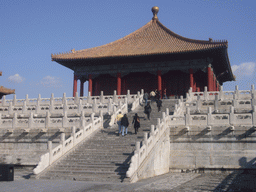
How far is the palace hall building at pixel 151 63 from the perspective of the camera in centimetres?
3144

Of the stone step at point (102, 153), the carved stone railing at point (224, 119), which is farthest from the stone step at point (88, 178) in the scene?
the carved stone railing at point (224, 119)

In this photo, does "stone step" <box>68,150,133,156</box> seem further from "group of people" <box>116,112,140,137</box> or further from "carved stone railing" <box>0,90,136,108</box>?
"carved stone railing" <box>0,90,136,108</box>

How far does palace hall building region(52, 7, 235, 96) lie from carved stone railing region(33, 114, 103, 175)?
14.6 meters

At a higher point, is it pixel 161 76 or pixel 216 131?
pixel 161 76

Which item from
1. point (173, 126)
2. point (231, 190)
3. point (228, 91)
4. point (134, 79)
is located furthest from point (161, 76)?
point (231, 190)

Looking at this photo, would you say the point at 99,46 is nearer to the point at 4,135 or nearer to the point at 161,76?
the point at 161,76

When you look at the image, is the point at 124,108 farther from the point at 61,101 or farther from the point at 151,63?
the point at 151,63

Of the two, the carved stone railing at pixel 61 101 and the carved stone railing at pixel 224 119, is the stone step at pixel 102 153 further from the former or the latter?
the carved stone railing at pixel 61 101

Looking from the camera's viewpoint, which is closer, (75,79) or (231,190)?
(231,190)

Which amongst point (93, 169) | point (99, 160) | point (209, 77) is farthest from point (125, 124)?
point (209, 77)

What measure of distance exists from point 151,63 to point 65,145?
62.5 ft

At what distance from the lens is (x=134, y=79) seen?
35.5 m

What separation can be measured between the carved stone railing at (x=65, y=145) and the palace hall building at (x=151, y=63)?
1460 centimetres

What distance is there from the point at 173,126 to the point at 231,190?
253 inches
